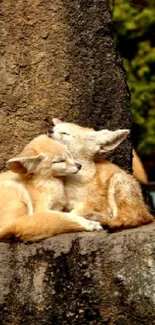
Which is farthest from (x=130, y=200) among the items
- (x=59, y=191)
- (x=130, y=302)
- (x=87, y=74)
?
(x=87, y=74)

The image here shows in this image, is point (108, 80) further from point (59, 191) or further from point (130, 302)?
point (130, 302)

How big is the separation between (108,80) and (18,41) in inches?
30.4

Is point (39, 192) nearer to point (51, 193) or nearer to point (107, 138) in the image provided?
point (51, 193)

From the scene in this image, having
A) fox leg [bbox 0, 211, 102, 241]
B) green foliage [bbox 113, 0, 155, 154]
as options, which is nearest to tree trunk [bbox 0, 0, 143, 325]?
fox leg [bbox 0, 211, 102, 241]

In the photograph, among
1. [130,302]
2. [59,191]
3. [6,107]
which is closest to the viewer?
[130,302]

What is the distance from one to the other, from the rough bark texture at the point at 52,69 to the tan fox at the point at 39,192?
988 mm

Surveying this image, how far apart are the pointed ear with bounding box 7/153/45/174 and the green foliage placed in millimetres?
9290

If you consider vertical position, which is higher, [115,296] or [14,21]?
[14,21]

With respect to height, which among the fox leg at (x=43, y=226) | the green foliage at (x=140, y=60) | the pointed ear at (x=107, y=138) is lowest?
the green foliage at (x=140, y=60)

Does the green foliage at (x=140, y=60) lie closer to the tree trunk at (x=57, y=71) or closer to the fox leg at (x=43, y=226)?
the tree trunk at (x=57, y=71)

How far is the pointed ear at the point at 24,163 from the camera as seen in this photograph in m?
7.38

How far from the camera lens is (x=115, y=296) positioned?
6.91 m

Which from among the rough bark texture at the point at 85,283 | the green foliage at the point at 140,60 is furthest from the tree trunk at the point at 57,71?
the green foliage at the point at 140,60

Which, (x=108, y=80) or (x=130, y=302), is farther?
(x=108, y=80)
